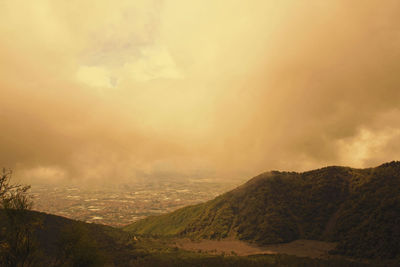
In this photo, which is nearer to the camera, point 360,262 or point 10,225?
point 10,225

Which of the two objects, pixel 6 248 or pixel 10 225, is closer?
pixel 6 248

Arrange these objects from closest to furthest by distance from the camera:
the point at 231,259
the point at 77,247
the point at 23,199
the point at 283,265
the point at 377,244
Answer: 1. the point at 23,199
2. the point at 77,247
3. the point at 283,265
4. the point at 231,259
5. the point at 377,244

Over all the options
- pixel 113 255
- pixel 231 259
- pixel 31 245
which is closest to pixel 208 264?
pixel 231 259

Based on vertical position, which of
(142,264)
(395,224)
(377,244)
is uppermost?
(395,224)

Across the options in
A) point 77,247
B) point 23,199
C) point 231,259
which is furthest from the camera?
point 231,259

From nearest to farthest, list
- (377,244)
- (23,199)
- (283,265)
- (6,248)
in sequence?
(6,248), (23,199), (283,265), (377,244)

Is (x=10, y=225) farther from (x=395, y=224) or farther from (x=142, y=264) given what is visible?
(x=395, y=224)

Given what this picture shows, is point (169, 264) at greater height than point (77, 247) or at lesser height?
lesser

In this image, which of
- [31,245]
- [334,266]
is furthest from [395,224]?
[31,245]

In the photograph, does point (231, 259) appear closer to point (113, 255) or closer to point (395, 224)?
point (113, 255)
